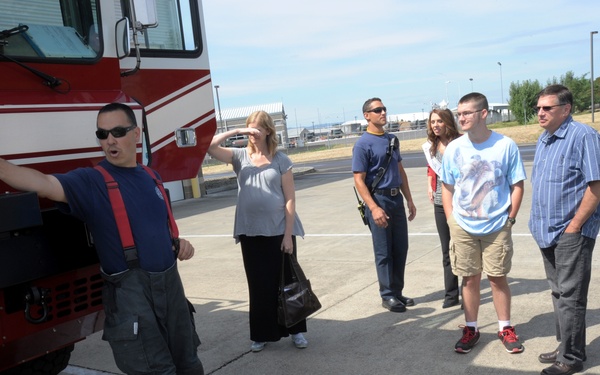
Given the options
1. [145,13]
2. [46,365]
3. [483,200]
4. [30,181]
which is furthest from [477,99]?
[46,365]

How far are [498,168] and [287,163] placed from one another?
1.56m

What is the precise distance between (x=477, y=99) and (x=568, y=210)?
995 millimetres

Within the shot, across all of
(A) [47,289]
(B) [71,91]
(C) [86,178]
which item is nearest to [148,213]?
(C) [86,178]

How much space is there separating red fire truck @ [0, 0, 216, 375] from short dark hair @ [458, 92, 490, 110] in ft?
6.76

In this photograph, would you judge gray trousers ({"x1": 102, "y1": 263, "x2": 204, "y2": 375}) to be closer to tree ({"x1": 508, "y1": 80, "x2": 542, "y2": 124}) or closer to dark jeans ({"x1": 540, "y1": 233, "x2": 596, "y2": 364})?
dark jeans ({"x1": 540, "y1": 233, "x2": 596, "y2": 364})

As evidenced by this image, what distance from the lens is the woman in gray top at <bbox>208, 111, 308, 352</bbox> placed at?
4691 mm

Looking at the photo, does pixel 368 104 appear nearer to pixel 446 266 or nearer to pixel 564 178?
pixel 446 266

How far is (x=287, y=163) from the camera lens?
4812mm

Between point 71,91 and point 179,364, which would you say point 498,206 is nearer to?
point 179,364

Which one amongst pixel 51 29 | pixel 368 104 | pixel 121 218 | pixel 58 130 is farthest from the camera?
pixel 368 104

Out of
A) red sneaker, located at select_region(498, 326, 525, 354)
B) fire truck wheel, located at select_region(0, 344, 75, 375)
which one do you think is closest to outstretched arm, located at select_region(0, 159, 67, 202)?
fire truck wheel, located at select_region(0, 344, 75, 375)

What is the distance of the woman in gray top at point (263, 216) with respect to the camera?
185 inches

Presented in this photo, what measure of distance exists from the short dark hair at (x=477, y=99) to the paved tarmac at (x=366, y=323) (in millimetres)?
1725

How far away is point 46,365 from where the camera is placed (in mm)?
4184
